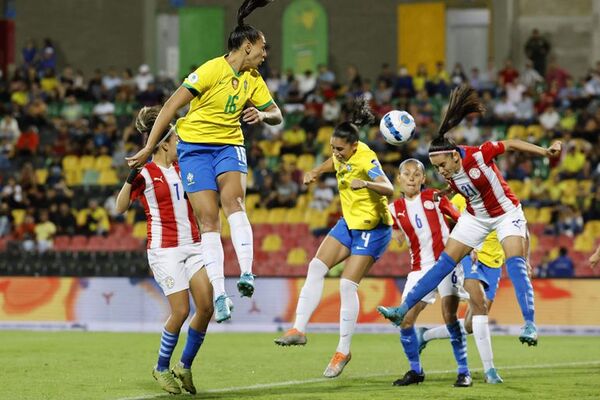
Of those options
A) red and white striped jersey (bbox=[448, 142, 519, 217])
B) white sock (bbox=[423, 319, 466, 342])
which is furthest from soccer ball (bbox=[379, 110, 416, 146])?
white sock (bbox=[423, 319, 466, 342])

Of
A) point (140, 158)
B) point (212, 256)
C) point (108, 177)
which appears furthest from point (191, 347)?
point (108, 177)

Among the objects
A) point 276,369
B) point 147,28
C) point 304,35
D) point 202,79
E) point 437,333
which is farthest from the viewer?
point 147,28

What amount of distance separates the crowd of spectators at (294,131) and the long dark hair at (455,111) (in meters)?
11.1

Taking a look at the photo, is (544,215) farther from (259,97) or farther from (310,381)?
(259,97)

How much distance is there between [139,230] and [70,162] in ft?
13.2

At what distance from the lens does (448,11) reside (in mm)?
32406

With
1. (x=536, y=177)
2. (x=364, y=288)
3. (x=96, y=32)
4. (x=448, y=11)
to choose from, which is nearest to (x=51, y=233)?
(x=364, y=288)

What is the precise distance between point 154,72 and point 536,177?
45.5 ft

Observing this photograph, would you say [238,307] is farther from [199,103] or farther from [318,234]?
[199,103]

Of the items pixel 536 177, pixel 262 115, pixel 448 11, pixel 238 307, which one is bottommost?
pixel 238 307

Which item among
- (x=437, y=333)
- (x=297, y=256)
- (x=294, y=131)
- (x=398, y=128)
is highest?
(x=398, y=128)

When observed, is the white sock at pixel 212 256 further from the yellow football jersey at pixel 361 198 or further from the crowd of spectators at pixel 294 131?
the crowd of spectators at pixel 294 131

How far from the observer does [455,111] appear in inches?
395

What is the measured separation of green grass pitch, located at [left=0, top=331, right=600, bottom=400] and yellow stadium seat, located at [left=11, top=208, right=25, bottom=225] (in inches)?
246
